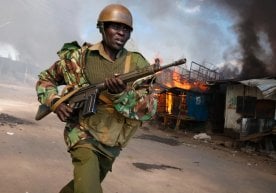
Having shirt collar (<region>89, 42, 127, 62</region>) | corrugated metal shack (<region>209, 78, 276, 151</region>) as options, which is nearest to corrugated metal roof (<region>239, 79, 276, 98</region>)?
corrugated metal shack (<region>209, 78, 276, 151</region>)

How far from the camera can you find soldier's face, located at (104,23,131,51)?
2.78m

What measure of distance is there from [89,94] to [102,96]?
114mm

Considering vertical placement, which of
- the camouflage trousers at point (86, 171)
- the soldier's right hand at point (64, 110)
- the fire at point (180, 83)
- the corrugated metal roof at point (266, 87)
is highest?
the fire at point (180, 83)

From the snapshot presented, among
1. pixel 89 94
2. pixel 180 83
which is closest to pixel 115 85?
pixel 89 94

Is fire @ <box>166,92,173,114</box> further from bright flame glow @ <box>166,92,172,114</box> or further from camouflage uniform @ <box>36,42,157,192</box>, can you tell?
camouflage uniform @ <box>36,42,157,192</box>

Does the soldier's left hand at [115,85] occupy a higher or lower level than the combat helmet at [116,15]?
lower

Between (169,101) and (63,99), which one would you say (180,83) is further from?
(63,99)

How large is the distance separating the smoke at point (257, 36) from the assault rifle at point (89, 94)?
79.4ft

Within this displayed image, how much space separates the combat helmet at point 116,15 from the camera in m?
2.74

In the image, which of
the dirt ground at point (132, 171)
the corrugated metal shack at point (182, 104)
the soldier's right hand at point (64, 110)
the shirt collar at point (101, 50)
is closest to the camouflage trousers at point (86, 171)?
A: the soldier's right hand at point (64, 110)

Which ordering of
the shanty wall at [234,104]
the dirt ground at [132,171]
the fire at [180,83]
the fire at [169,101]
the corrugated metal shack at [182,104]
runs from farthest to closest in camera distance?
the fire at [180,83] → the fire at [169,101] → the corrugated metal shack at [182,104] → the shanty wall at [234,104] → the dirt ground at [132,171]

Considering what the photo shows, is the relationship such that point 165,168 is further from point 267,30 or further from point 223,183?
point 267,30

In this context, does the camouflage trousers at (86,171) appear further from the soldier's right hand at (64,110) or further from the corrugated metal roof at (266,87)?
the corrugated metal roof at (266,87)

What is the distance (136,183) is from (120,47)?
3391 mm
